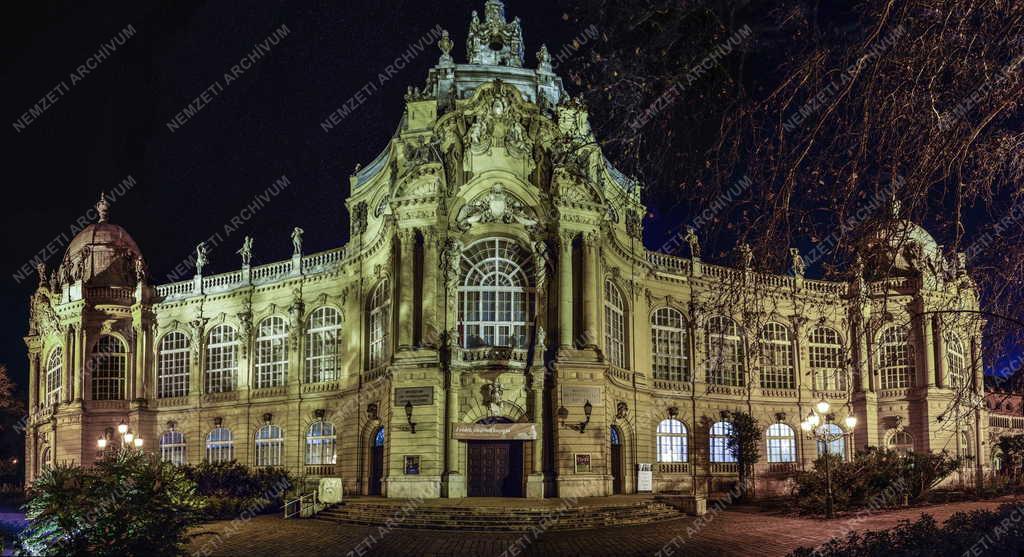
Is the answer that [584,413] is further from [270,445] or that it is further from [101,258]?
[101,258]

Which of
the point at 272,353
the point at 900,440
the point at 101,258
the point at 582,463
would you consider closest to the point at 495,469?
the point at 582,463

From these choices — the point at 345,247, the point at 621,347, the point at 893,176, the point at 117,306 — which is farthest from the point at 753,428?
the point at 893,176

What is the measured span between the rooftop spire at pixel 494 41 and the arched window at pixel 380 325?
10826 millimetres

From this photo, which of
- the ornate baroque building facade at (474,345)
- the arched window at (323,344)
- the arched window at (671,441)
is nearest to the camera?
the ornate baroque building facade at (474,345)

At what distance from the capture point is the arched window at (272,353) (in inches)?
1756

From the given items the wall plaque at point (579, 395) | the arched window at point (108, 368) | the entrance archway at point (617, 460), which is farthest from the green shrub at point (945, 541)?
the arched window at point (108, 368)

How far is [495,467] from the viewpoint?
33.3 meters

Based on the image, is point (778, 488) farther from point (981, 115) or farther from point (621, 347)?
point (981, 115)

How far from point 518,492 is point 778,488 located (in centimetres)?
1602

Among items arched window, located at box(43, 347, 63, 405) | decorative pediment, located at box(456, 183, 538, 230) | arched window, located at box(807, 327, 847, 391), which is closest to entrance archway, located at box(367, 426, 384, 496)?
decorative pediment, located at box(456, 183, 538, 230)

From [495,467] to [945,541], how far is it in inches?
800

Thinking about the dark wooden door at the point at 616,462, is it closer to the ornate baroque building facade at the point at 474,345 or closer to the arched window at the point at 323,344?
the ornate baroque building facade at the point at 474,345

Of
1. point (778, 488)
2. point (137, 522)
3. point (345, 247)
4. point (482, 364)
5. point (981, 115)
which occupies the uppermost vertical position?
point (345, 247)

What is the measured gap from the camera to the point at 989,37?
9789 mm
